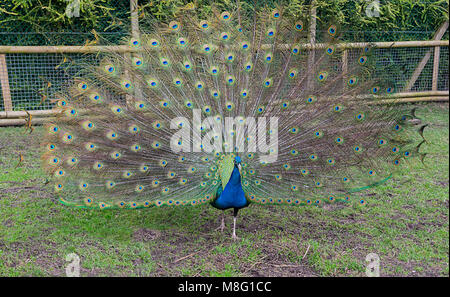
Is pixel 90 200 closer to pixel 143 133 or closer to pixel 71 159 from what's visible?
pixel 71 159

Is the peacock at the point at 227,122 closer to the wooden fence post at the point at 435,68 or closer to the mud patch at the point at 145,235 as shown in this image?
the mud patch at the point at 145,235

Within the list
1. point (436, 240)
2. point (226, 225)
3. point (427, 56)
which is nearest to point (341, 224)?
point (436, 240)

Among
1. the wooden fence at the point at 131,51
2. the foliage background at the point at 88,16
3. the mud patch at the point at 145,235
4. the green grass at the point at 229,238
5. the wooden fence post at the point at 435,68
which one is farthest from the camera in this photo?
the wooden fence post at the point at 435,68

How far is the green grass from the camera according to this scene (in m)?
3.13

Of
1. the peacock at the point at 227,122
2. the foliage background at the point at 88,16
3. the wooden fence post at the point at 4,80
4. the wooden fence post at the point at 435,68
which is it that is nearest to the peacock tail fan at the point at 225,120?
the peacock at the point at 227,122

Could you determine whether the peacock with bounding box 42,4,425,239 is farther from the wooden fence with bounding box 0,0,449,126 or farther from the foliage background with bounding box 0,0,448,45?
the foliage background with bounding box 0,0,448,45

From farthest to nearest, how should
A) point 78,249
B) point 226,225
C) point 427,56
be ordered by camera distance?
1. point 427,56
2. point 226,225
3. point 78,249

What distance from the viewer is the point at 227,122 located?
3441 millimetres

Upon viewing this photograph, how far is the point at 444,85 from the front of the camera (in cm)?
897

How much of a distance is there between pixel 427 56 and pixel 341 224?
6427 millimetres

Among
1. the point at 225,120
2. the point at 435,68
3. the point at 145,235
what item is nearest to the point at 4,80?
the point at 145,235

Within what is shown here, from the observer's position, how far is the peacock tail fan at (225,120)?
130 inches

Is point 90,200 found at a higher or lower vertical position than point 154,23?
lower

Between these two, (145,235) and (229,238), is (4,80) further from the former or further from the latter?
(229,238)
